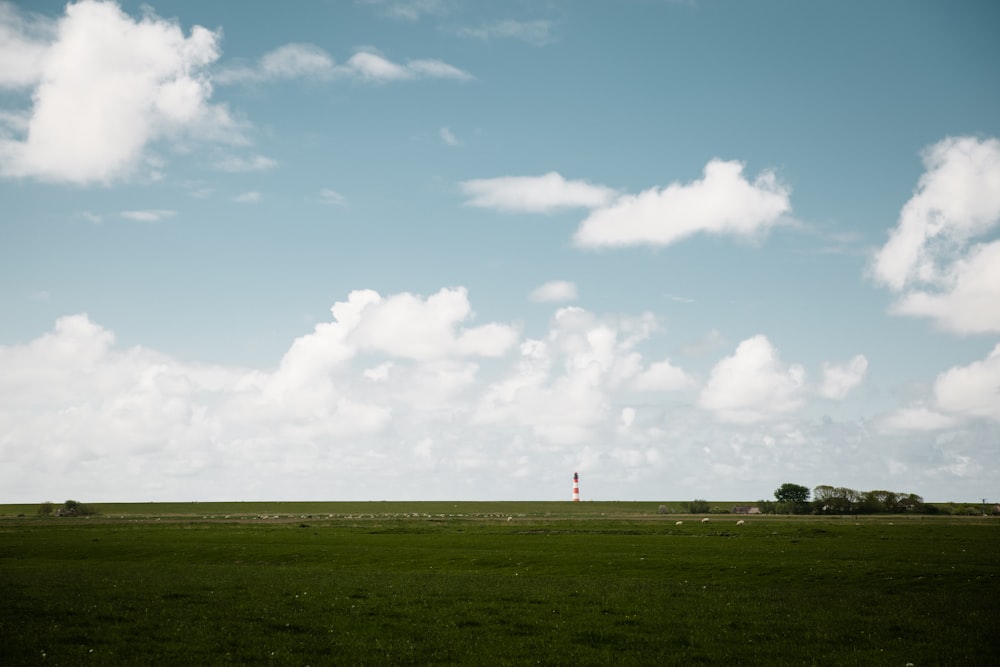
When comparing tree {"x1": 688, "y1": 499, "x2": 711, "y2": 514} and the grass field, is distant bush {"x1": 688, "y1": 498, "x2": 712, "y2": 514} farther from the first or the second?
the grass field

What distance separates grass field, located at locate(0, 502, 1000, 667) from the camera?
75.7 feet

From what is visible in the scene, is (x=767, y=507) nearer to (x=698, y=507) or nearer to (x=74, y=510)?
(x=698, y=507)

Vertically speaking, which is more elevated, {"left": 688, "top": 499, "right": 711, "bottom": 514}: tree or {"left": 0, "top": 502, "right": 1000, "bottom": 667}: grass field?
{"left": 0, "top": 502, "right": 1000, "bottom": 667}: grass field

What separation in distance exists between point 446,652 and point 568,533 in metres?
62.9

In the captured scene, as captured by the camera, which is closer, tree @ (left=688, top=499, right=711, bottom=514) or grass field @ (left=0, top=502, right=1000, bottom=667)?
grass field @ (left=0, top=502, right=1000, bottom=667)

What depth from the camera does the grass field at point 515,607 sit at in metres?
23.1

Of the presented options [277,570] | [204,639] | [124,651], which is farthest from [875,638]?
[277,570]

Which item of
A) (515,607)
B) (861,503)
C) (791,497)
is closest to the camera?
(515,607)

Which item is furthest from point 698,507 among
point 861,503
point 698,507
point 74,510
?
point 74,510

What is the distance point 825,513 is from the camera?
153 meters

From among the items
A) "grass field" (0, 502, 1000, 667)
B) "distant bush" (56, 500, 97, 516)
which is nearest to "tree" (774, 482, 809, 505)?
"grass field" (0, 502, 1000, 667)

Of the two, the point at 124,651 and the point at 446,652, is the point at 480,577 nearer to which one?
the point at 446,652

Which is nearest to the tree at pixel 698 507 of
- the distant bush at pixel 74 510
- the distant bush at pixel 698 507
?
the distant bush at pixel 698 507

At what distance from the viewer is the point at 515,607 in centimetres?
3130
